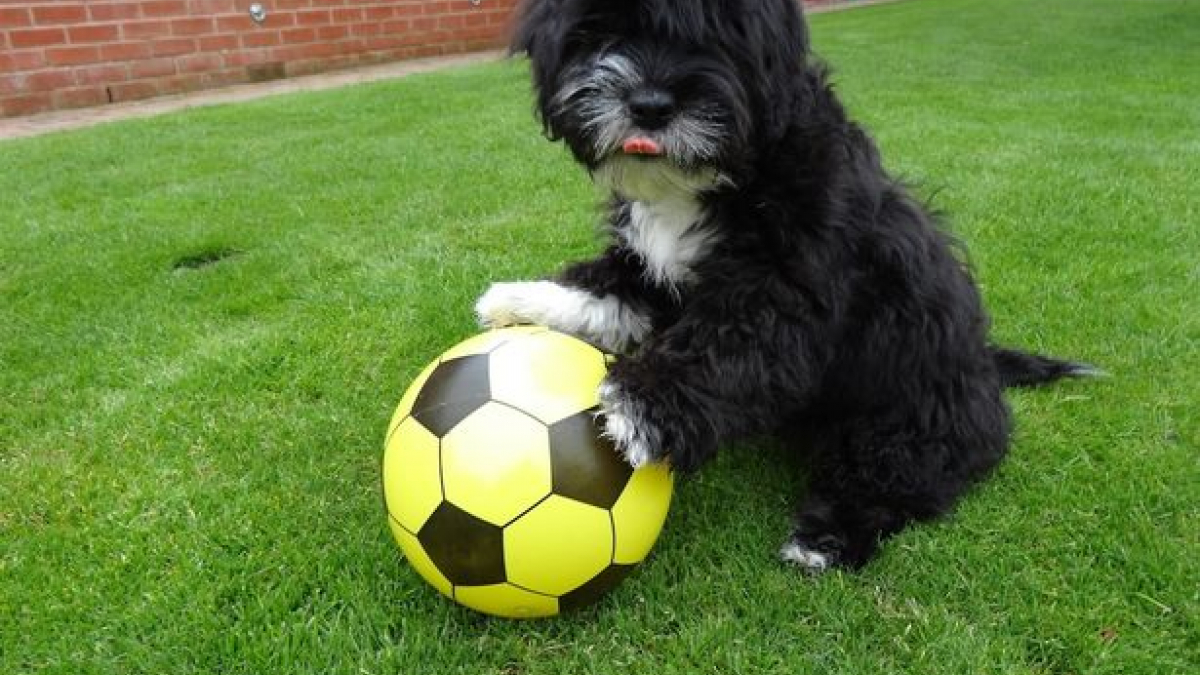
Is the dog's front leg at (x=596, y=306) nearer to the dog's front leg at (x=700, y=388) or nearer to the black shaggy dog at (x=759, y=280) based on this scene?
the black shaggy dog at (x=759, y=280)

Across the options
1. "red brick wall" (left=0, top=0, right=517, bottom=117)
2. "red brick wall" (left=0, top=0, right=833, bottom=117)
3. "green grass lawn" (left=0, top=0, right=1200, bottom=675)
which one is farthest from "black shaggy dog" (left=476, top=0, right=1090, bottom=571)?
"red brick wall" (left=0, top=0, right=833, bottom=117)

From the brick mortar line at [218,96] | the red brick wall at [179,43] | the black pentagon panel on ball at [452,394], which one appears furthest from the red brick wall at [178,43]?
the black pentagon panel on ball at [452,394]

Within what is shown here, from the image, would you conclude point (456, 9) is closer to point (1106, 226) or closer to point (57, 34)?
point (57, 34)

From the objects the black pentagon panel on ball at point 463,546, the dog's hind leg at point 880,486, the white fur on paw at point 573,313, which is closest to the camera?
the black pentagon panel on ball at point 463,546

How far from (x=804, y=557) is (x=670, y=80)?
4.34 ft

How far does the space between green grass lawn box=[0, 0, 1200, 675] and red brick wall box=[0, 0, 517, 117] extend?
3.17m

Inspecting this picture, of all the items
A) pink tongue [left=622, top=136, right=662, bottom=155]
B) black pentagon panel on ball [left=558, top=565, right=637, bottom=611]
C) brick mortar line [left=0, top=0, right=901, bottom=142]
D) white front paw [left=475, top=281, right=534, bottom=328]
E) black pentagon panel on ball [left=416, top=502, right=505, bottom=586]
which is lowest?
brick mortar line [left=0, top=0, right=901, bottom=142]

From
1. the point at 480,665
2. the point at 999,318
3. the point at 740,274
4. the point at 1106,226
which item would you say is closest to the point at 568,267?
the point at 740,274

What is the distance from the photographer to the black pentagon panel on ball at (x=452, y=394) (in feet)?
7.48

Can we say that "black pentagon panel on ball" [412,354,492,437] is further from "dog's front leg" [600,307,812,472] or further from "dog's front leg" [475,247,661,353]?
"dog's front leg" [475,247,661,353]

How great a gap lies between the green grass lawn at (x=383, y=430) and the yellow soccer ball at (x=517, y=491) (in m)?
0.21

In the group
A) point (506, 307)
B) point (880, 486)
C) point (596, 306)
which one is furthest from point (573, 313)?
point (880, 486)

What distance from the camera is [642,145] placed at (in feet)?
7.32

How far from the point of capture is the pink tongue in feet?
7.29
